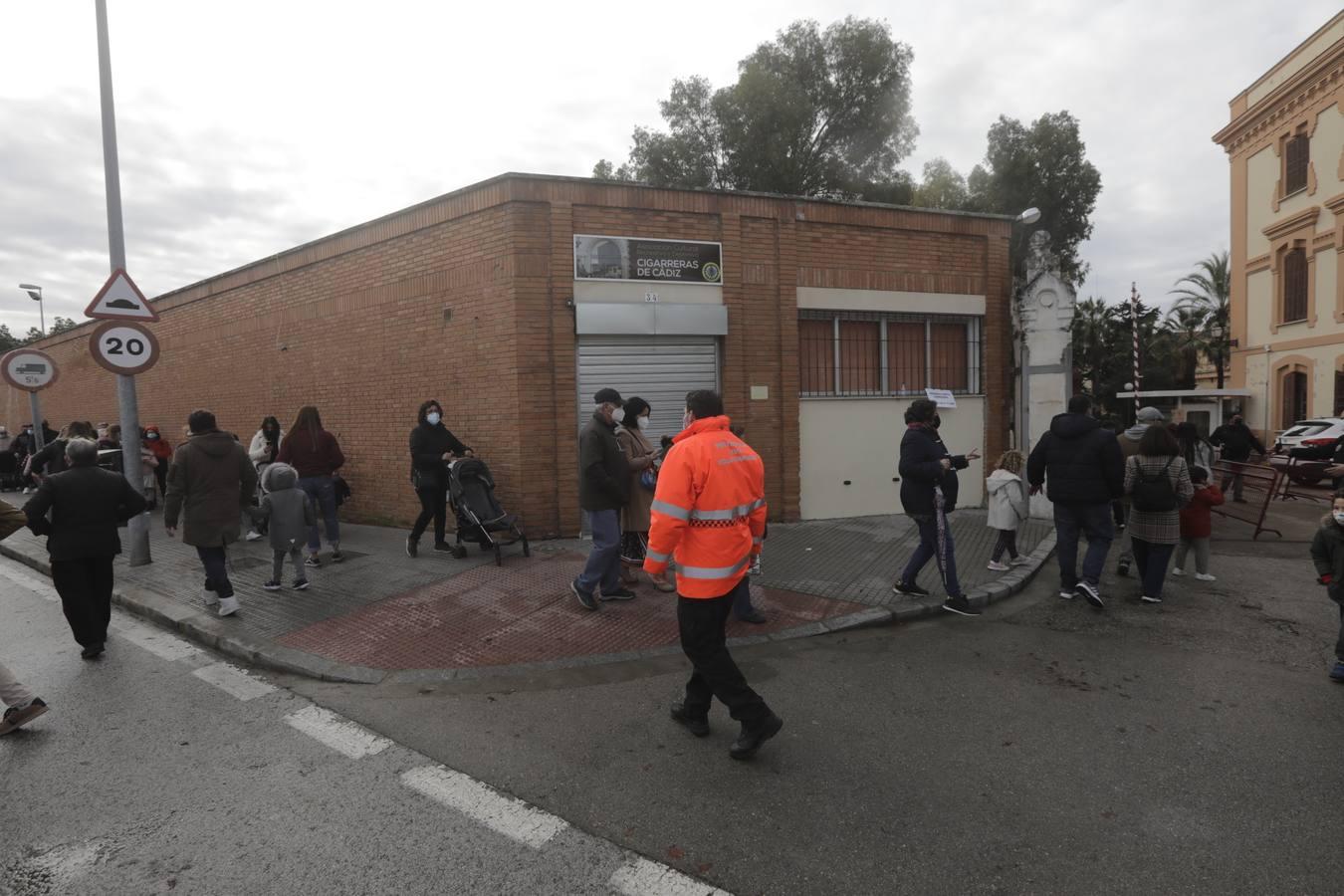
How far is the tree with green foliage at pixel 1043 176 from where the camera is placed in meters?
23.8

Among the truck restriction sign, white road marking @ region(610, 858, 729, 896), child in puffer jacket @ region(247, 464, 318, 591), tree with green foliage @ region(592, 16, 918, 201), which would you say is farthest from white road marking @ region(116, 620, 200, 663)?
tree with green foliage @ region(592, 16, 918, 201)

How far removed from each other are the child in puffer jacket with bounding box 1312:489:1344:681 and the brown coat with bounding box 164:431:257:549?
8.09 metres

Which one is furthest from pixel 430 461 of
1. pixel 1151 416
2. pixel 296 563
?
pixel 1151 416

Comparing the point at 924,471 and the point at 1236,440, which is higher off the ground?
the point at 924,471

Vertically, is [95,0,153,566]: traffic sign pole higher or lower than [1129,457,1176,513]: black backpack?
higher

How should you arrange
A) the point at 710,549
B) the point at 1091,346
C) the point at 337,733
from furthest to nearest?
1. the point at 1091,346
2. the point at 337,733
3. the point at 710,549

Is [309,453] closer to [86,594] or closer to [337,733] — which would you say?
[86,594]

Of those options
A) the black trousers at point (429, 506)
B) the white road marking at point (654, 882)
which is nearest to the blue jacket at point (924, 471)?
the white road marking at point (654, 882)

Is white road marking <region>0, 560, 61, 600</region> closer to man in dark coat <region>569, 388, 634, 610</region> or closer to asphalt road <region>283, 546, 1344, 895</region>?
asphalt road <region>283, 546, 1344, 895</region>

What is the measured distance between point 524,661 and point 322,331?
8.06m

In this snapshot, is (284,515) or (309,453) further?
(309,453)

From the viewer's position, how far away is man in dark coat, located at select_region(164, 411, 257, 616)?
5969mm

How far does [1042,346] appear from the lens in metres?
10.3

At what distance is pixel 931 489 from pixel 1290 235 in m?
27.7
